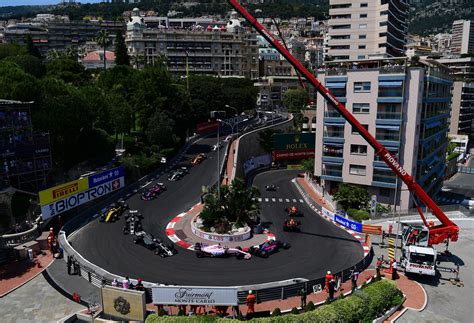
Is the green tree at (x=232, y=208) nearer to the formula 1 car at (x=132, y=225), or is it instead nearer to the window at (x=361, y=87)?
the formula 1 car at (x=132, y=225)

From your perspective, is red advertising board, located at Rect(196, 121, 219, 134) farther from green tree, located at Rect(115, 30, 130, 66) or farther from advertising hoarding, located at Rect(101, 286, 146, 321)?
advertising hoarding, located at Rect(101, 286, 146, 321)

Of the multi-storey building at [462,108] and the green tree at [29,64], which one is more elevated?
the green tree at [29,64]

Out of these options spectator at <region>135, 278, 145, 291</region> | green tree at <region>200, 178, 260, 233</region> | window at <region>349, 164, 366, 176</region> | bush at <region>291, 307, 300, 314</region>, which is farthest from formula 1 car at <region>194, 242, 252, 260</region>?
window at <region>349, 164, 366, 176</region>

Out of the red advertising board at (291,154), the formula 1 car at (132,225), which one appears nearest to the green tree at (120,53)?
the red advertising board at (291,154)

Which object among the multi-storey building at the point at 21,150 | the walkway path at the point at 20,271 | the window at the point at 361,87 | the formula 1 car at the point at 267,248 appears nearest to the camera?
the walkway path at the point at 20,271

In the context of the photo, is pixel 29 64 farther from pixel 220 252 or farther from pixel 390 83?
pixel 390 83

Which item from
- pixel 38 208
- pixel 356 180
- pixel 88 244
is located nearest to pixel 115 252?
pixel 88 244
